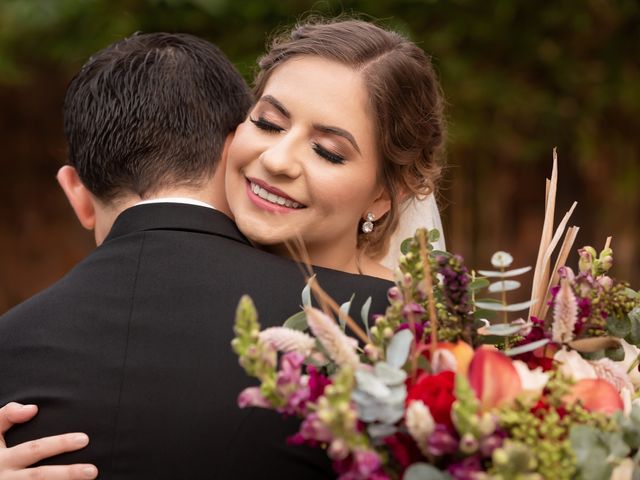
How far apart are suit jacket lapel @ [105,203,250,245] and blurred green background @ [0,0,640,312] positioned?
3.93 m

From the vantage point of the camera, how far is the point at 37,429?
232 cm

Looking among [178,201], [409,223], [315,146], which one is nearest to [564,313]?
[315,146]

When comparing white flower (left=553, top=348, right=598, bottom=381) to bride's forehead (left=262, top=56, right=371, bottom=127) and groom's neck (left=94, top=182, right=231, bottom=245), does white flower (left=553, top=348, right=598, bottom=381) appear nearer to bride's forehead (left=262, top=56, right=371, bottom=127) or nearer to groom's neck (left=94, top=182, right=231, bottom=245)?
bride's forehead (left=262, top=56, right=371, bottom=127)

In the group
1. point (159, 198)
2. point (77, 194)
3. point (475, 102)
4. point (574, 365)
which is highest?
point (475, 102)

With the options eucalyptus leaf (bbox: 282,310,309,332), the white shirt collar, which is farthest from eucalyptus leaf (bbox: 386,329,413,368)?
the white shirt collar

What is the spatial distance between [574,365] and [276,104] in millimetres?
1255

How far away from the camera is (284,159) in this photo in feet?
8.68

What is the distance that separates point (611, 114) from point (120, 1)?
12.3 ft

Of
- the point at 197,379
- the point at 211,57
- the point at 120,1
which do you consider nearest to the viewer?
the point at 197,379

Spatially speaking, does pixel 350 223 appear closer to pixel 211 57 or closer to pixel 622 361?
pixel 211 57

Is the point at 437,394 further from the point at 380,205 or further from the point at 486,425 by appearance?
the point at 380,205

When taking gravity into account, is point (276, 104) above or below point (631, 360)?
above

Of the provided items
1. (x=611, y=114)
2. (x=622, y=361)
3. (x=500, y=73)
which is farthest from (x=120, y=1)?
(x=622, y=361)

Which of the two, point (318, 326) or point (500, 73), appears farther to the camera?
point (500, 73)
